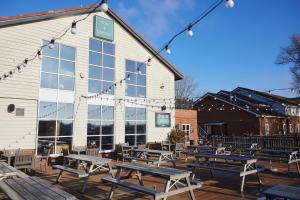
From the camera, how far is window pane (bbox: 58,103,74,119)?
12278 mm

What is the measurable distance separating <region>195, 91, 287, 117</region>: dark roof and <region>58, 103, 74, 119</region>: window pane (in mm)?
21409

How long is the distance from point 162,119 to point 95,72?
547 centimetres

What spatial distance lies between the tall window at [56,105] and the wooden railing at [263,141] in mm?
9317

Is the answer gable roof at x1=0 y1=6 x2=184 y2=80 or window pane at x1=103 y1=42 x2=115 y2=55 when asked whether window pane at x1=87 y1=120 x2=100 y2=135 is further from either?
gable roof at x1=0 y1=6 x2=184 y2=80

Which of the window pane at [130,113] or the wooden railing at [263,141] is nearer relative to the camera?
the wooden railing at [263,141]

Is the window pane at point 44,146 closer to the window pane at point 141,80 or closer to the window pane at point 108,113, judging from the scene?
the window pane at point 108,113

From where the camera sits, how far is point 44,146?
1164 cm

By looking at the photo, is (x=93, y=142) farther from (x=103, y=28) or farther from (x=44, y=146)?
(x=103, y=28)

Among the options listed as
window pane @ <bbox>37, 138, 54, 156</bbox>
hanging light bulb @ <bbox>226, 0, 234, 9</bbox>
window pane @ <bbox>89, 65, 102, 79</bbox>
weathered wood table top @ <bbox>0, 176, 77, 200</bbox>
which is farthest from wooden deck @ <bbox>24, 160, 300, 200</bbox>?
window pane @ <bbox>89, 65, 102, 79</bbox>

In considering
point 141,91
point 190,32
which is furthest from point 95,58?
point 190,32

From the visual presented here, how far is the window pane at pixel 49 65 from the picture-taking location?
12084 millimetres

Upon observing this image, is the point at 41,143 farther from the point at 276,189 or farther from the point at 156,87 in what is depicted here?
the point at 276,189

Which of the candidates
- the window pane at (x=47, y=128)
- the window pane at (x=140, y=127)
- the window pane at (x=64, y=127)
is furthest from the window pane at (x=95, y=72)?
the window pane at (x=140, y=127)

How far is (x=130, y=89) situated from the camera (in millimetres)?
15445
